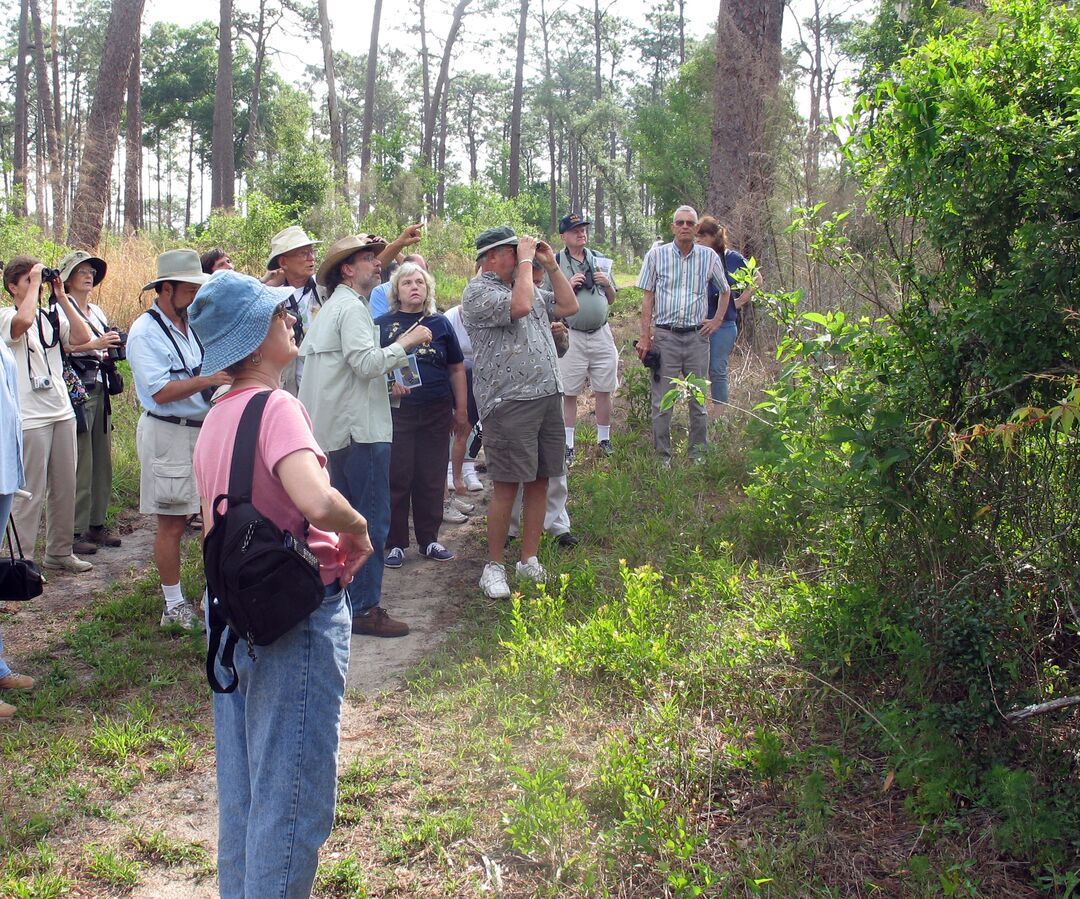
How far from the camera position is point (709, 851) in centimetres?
302

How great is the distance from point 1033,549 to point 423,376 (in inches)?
154

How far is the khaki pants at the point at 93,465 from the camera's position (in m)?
6.52

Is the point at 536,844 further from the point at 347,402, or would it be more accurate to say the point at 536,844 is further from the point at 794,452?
the point at 347,402

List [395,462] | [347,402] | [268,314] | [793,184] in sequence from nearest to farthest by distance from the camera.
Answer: [268,314] → [347,402] → [395,462] → [793,184]

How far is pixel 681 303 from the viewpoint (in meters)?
7.23

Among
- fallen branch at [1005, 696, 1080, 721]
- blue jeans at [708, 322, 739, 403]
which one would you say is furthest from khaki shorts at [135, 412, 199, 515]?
blue jeans at [708, 322, 739, 403]

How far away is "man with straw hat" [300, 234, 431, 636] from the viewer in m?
4.84

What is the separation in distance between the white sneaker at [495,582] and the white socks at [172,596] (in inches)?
66.4

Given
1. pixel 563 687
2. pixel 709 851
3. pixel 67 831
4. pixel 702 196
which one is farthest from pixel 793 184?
pixel 702 196

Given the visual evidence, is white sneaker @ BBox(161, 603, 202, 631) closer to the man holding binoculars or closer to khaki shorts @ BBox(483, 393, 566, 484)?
khaki shorts @ BBox(483, 393, 566, 484)

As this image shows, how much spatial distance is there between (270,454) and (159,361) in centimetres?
299

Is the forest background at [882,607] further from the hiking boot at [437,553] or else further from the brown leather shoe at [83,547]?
the brown leather shoe at [83,547]

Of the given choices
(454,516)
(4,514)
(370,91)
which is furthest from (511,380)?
(370,91)

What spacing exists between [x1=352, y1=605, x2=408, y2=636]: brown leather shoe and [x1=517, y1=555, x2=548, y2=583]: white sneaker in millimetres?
766
